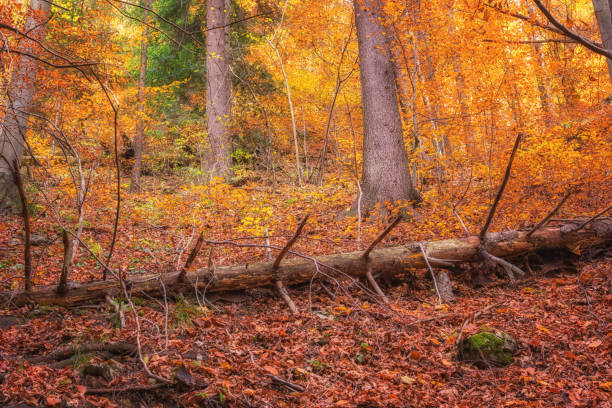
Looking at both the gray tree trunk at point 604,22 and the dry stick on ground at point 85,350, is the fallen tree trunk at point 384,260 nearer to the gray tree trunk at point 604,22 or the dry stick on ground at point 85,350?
the dry stick on ground at point 85,350

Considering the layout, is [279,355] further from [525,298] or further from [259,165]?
[259,165]

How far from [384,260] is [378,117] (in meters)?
4.59

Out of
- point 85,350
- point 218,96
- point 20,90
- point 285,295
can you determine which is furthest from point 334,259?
point 218,96

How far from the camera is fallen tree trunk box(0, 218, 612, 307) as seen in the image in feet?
17.4

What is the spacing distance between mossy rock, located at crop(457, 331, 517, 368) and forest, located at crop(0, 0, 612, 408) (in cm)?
2

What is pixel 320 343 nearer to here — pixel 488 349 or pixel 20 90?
pixel 488 349

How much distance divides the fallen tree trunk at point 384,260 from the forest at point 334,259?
0.03 m

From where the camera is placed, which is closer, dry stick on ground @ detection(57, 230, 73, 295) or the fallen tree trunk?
dry stick on ground @ detection(57, 230, 73, 295)

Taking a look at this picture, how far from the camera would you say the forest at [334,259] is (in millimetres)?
3432

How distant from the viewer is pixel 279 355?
13.5 ft

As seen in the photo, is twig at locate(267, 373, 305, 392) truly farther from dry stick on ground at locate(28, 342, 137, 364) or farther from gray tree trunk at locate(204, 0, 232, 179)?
gray tree trunk at locate(204, 0, 232, 179)

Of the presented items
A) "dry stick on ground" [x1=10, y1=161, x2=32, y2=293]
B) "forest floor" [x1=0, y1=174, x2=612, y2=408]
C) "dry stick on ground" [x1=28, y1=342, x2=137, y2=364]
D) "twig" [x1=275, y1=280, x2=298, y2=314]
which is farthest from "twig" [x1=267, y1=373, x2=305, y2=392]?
"dry stick on ground" [x1=10, y1=161, x2=32, y2=293]

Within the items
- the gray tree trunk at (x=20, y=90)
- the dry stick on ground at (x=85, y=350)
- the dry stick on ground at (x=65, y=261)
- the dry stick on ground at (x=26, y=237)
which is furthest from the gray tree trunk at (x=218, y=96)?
the dry stick on ground at (x=85, y=350)

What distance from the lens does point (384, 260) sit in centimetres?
596
